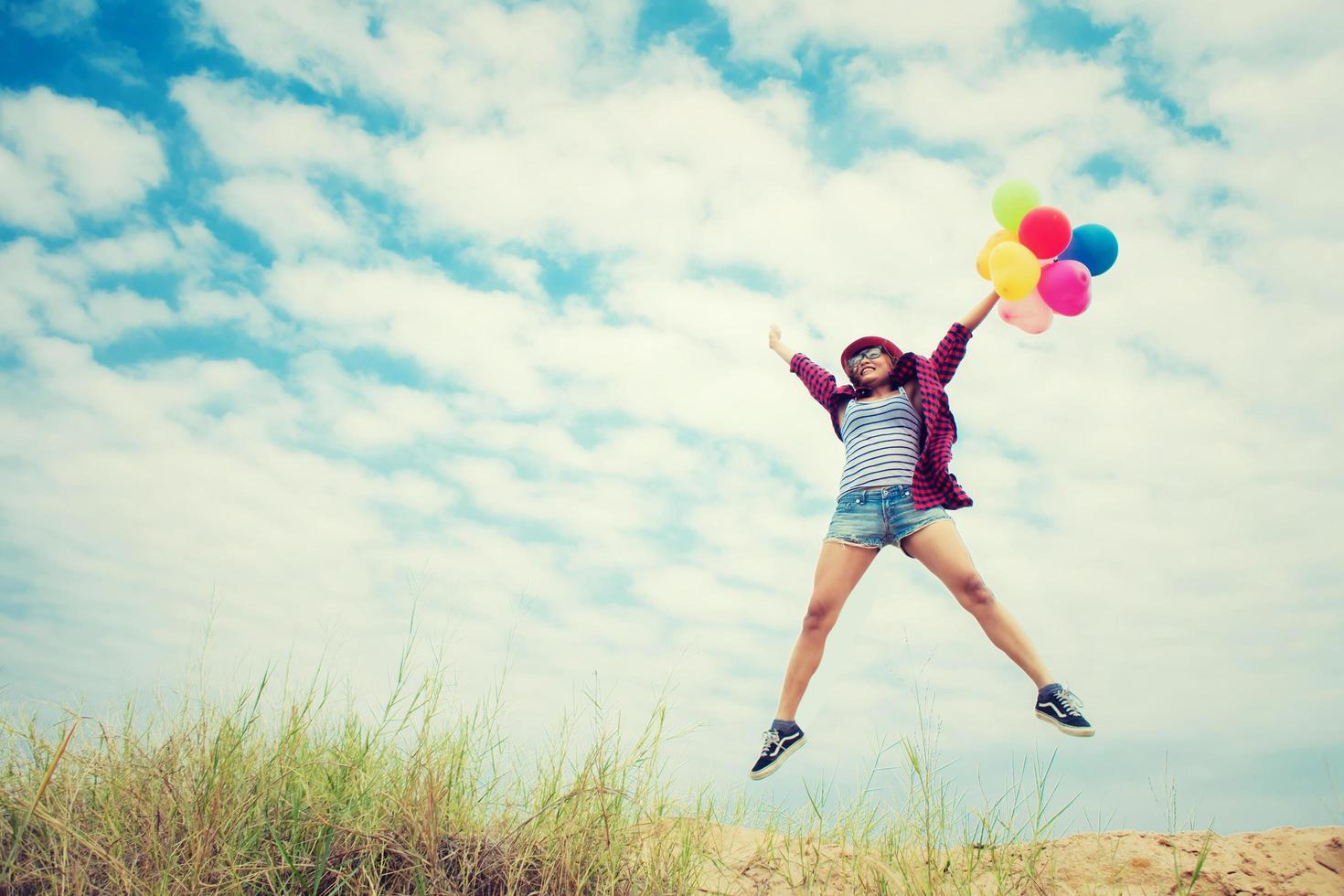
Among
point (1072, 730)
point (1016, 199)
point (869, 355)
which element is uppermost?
point (1016, 199)

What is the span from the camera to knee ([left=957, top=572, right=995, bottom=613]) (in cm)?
458

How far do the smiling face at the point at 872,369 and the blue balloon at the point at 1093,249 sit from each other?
113 cm

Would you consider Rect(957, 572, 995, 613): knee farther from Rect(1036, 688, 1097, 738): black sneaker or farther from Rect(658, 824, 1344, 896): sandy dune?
Rect(658, 824, 1344, 896): sandy dune

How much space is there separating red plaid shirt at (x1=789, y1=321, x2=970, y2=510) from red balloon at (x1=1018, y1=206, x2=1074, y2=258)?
613 millimetres

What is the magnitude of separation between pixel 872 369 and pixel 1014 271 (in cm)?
96

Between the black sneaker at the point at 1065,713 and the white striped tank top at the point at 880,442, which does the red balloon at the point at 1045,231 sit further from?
the black sneaker at the point at 1065,713

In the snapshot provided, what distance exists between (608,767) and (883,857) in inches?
50.8

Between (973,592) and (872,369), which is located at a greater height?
(872,369)

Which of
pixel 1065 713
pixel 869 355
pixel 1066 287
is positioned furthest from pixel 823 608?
pixel 1066 287

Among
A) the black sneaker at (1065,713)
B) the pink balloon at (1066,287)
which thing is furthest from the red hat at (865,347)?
the black sneaker at (1065,713)

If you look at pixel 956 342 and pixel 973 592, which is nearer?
pixel 973 592

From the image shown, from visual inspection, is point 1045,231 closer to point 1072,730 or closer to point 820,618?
point 820,618

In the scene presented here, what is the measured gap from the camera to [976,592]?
4.59 m

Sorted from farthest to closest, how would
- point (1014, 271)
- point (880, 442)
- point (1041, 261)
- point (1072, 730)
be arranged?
point (1041, 261) < point (880, 442) < point (1014, 271) < point (1072, 730)
